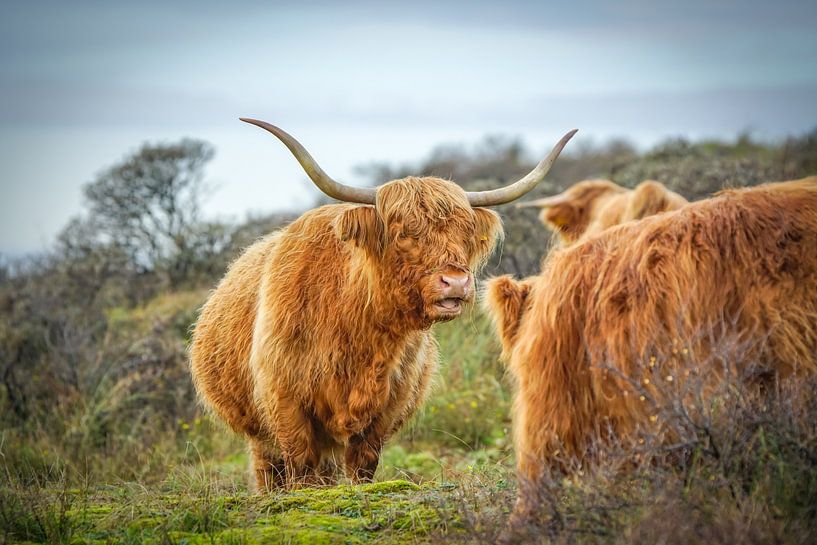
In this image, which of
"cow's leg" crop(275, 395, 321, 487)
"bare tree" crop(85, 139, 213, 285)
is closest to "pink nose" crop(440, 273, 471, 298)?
"cow's leg" crop(275, 395, 321, 487)

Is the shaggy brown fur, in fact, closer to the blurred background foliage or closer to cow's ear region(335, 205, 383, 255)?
cow's ear region(335, 205, 383, 255)

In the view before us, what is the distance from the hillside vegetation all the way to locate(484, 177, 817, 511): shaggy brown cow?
0.57 ft

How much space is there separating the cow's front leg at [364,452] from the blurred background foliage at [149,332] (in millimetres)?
235

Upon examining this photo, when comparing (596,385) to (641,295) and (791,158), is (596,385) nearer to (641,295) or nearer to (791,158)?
(641,295)

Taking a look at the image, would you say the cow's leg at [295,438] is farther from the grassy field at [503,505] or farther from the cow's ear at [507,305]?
the cow's ear at [507,305]

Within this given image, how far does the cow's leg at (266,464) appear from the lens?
6.12 meters

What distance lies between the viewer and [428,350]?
19.6 feet

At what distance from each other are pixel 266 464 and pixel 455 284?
2418 millimetres

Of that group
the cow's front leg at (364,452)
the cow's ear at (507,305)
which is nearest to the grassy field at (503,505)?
the cow's front leg at (364,452)

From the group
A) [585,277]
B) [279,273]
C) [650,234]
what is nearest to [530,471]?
[585,277]

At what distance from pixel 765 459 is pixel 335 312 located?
2826 millimetres

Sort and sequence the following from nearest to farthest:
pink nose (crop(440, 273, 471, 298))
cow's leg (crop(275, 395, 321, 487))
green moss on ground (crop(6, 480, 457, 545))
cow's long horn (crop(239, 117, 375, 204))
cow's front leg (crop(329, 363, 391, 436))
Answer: green moss on ground (crop(6, 480, 457, 545))
pink nose (crop(440, 273, 471, 298))
cow's long horn (crop(239, 117, 375, 204))
cow's front leg (crop(329, 363, 391, 436))
cow's leg (crop(275, 395, 321, 487))

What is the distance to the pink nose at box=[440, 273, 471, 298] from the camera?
15.3 feet

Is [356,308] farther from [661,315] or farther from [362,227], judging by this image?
[661,315]
